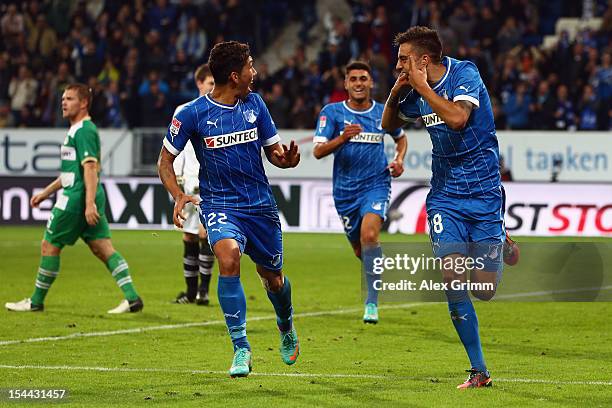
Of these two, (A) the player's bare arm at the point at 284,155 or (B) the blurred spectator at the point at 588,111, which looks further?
(B) the blurred spectator at the point at 588,111

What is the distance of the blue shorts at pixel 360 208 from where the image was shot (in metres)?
12.2

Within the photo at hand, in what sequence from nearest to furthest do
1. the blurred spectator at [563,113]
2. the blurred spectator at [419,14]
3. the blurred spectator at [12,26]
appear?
the blurred spectator at [563,113] < the blurred spectator at [419,14] < the blurred spectator at [12,26]

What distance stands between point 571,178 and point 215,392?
1714 centimetres

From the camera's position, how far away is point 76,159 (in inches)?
484

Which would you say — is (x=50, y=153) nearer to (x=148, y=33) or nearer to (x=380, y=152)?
(x=148, y=33)

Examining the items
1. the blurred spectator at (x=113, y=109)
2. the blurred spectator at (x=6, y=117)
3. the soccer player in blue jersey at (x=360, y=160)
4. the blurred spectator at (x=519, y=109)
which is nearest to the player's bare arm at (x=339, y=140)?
the soccer player in blue jersey at (x=360, y=160)

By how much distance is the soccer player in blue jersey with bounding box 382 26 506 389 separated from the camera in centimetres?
802

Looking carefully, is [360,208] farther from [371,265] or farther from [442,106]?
[442,106]

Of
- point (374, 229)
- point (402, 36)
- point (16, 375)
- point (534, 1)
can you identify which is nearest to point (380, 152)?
point (374, 229)

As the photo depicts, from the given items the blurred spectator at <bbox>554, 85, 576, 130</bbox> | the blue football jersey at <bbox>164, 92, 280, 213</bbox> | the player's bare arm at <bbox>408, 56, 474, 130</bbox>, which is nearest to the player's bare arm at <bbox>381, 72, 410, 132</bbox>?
the player's bare arm at <bbox>408, 56, 474, 130</bbox>

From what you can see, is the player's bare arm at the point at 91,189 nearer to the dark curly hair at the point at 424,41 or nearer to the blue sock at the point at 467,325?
the dark curly hair at the point at 424,41

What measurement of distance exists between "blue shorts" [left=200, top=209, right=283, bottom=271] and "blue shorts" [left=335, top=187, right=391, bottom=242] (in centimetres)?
355

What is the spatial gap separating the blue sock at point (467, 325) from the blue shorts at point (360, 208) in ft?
13.6

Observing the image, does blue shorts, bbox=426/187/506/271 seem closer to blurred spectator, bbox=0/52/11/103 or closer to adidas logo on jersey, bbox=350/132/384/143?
adidas logo on jersey, bbox=350/132/384/143
